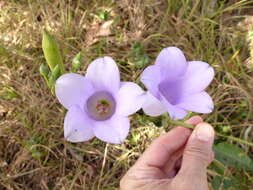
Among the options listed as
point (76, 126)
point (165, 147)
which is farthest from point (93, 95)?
point (165, 147)

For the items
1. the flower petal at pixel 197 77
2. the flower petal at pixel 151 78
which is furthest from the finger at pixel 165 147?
the flower petal at pixel 151 78

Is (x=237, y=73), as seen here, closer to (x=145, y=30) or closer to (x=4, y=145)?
(x=145, y=30)

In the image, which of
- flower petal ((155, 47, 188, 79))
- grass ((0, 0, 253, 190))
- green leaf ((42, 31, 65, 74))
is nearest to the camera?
flower petal ((155, 47, 188, 79))

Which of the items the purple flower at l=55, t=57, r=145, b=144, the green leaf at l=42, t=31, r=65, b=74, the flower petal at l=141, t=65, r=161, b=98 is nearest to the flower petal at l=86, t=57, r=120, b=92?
the purple flower at l=55, t=57, r=145, b=144

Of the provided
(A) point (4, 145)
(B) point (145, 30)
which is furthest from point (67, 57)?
(A) point (4, 145)

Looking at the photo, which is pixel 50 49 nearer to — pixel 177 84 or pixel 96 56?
pixel 177 84

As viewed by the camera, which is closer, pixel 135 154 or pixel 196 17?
pixel 135 154

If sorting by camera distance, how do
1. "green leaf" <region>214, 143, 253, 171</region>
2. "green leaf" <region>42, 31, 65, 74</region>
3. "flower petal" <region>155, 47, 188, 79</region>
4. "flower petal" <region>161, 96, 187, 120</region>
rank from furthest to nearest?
"green leaf" <region>214, 143, 253, 171</region>, "green leaf" <region>42, 31, 65, 74</region>, "flower petal" <region>155, 47, 188, 79</region>, "flower petal" <region>161, 96, 187, 120</region>

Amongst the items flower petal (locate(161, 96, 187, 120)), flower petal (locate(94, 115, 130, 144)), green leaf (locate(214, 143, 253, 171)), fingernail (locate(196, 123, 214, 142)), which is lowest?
green leaf (locate(214, 143, 253, 171))

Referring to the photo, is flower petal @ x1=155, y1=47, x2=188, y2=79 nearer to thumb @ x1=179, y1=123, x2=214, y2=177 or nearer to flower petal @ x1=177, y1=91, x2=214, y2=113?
flower petal @ x1=177, y1=91, x2=214, y2=113
